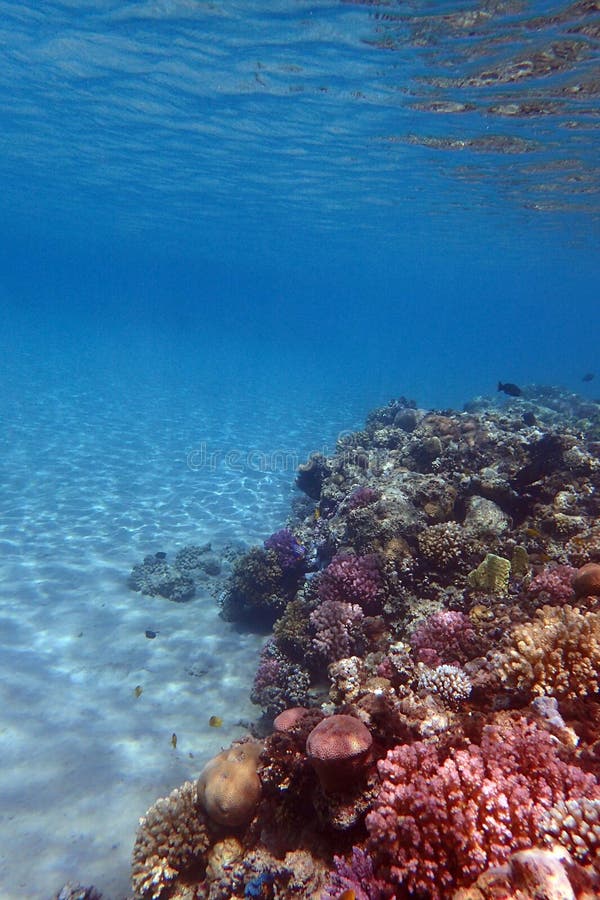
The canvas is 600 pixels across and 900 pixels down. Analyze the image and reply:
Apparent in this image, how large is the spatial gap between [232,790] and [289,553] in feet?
20.2

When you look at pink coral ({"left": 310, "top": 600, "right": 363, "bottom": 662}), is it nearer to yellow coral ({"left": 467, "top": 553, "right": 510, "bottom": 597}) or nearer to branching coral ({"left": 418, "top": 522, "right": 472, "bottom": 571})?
branching coral ({"left": 418, "top": 522, "right": 472, "bottom": 571})

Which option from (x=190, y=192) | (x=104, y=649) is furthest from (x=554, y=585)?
(x=190, y=192)

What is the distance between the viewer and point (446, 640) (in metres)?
5.36

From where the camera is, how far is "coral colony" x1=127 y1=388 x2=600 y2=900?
273 centimetres

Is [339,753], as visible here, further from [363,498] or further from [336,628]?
[363,498]

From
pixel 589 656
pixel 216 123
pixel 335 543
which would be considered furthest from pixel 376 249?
pixel 589 656

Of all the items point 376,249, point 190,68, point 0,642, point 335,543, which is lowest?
point 0,642

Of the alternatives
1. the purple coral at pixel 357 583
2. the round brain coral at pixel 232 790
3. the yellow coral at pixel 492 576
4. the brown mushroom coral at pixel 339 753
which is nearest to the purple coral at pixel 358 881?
the brown mushroom coral at pixel 339 753

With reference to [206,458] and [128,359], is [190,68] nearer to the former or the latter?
[206,458]

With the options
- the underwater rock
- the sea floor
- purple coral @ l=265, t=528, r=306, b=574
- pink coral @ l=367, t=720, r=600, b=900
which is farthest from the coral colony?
the underwater rock

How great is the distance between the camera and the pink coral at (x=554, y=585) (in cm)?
554

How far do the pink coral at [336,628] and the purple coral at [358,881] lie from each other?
3.55 metres

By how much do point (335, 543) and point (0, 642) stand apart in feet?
21.5

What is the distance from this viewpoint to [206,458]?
23031 millimetres
